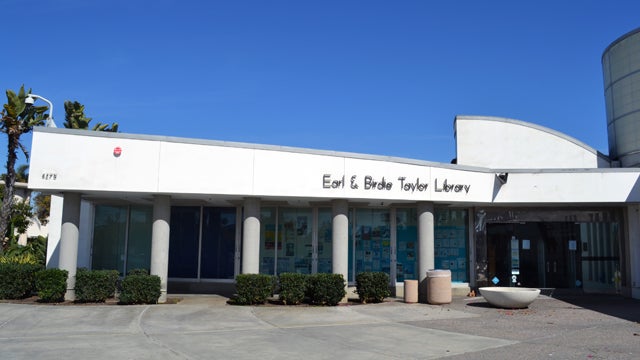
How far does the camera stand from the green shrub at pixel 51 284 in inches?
637

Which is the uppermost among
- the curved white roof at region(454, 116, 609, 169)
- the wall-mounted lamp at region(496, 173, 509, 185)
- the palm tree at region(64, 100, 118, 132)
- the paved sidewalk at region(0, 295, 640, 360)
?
the palm tree at region(64, 100, 118, 132)

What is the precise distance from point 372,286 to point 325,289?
6.28 ft

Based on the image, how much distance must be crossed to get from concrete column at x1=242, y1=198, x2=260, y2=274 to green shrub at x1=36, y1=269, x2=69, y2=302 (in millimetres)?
5336

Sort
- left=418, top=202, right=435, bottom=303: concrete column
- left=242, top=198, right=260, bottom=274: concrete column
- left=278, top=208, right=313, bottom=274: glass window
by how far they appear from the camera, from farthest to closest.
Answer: left=278, top=208, right=313, bottom=274: glass window
left=418, top=202, right=435, bottom=303: concrete column
left=242, top=198, right=260, bottom=274: concrete column

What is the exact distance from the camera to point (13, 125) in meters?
25.0

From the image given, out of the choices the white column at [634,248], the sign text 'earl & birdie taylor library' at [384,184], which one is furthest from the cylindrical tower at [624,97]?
the sign text 'earl & birdie taylor library' at [384,184]

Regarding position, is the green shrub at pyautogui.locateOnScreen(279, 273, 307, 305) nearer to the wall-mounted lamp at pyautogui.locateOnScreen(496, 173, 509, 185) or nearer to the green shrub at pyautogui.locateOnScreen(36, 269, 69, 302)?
the green shrub at pyautogui.locateOnScreen(36, 269, 69, 302)

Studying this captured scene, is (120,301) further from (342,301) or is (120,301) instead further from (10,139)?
(10,139)

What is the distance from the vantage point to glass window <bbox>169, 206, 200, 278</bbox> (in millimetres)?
21266

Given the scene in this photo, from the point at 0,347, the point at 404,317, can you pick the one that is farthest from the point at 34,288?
the point at 404,317

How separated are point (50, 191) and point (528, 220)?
16.9m

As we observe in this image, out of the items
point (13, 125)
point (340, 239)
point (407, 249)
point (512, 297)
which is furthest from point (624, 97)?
point (13, 125)

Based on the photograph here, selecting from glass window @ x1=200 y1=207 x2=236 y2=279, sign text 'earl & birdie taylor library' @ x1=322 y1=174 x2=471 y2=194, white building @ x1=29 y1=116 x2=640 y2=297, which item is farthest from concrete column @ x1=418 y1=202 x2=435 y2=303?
glass window @ x1=200 y1=207 x2=236 y2=279

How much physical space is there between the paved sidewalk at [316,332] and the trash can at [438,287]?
76cm
